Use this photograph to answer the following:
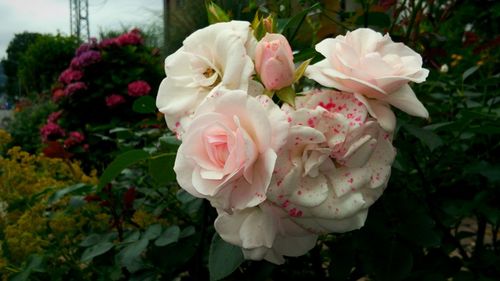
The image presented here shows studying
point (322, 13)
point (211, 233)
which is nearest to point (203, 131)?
point (211, 233)

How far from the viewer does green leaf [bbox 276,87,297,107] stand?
569 mm

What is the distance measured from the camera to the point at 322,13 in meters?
1.15

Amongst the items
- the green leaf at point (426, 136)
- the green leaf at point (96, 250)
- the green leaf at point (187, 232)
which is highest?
the green leaf at point (426, 136)

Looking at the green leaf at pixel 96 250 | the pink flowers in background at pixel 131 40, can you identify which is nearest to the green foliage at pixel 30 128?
the pink flowers in background at pixel 131 40

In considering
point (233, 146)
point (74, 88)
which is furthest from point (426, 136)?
point (74, 88)

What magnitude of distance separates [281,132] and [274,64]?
9 centimetres

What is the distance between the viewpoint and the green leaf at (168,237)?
920 mm

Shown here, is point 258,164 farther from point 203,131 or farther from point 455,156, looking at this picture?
point 455,156

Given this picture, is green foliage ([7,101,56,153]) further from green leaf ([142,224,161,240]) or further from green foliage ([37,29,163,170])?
green leaf ([142,224,161,240])

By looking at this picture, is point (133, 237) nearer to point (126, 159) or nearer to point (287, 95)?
point (126, 159)

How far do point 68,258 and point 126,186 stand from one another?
211mm

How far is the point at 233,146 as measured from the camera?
0.52 m

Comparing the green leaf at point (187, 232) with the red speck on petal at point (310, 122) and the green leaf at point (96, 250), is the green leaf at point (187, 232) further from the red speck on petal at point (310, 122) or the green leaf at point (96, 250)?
the red speck on petal at point (310, 122)

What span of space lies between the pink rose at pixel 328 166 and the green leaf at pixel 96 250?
56 cm
